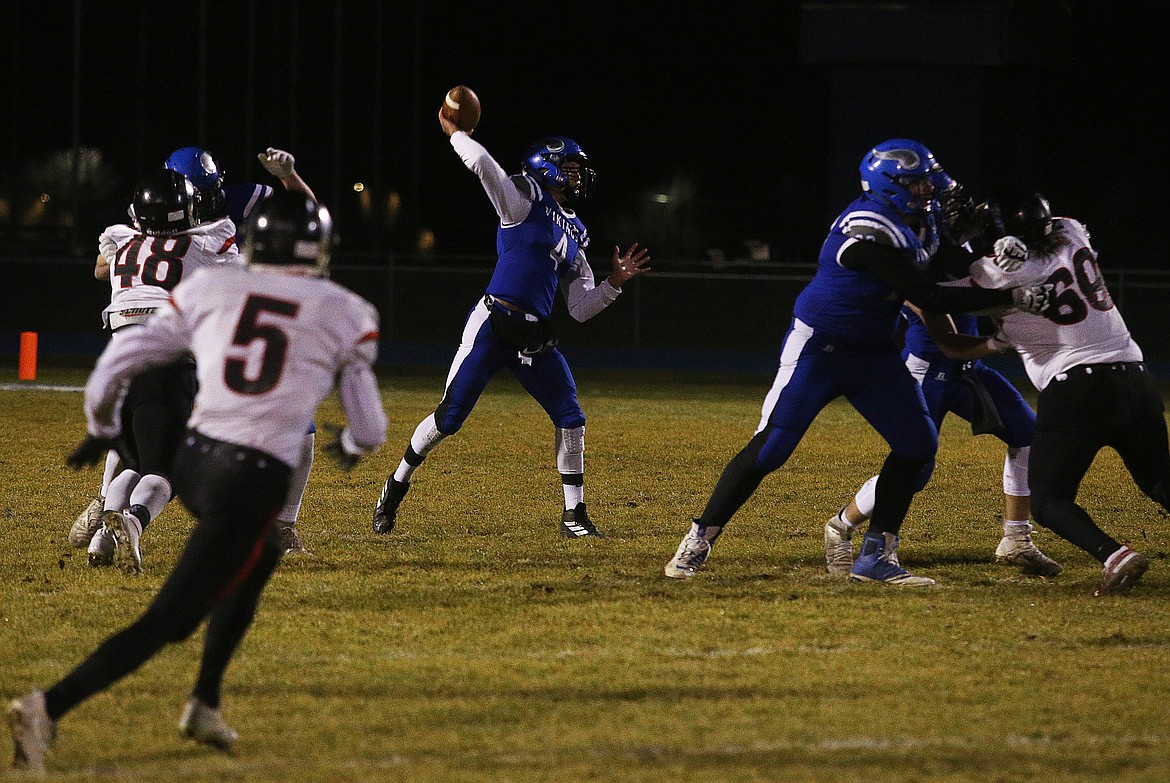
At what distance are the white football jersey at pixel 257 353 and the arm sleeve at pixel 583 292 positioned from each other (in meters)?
4.08

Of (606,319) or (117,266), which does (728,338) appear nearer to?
(606,319)

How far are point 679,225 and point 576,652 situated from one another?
25638 mm

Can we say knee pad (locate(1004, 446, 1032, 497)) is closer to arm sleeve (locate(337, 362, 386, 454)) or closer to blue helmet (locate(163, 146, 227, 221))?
blue helmet (locate(163, 146, 227, 221))

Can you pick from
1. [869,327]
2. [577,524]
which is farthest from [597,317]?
[869,327]

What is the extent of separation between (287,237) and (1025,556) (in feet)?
13.8

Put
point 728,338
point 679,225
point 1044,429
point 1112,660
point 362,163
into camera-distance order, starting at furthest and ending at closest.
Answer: point 679,225 < point 362,163 < point 728,338 < point 1044,429 < point 1112,660

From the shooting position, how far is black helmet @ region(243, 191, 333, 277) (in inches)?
164

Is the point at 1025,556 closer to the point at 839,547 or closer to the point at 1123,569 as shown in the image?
the point at 1123,569

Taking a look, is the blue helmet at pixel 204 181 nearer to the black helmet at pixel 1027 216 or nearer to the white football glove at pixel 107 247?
the white football glove at pixel 107 247

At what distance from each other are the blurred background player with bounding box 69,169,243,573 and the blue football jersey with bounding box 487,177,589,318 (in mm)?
1552

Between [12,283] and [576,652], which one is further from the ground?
[576,652]

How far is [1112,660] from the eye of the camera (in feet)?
17.5

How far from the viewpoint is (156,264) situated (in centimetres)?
661

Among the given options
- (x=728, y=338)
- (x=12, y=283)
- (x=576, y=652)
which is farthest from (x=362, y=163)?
(x=576, y=652)
